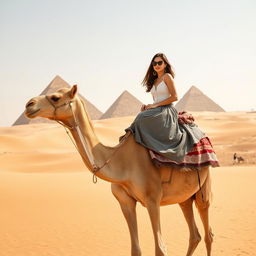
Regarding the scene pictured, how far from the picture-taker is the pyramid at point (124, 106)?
86.7 m

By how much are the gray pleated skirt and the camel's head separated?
69 centimetres

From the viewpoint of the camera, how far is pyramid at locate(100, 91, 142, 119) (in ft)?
284

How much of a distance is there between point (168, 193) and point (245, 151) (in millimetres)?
21572

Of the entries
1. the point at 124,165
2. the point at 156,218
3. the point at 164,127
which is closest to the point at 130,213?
the point at 156,218

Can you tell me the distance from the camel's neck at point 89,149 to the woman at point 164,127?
378mm

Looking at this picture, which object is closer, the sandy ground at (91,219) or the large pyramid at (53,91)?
the sandy ground at (91,219)

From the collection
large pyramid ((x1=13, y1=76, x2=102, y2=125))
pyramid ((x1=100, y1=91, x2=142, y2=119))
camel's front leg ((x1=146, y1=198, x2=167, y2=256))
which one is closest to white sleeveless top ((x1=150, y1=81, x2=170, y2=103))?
camel's front leg ((x1=146, y1=198, x2=167, y2=256))

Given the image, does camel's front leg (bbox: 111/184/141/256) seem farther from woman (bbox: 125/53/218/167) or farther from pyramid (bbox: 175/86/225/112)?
pyramid (bbox: 175/86/225/112)

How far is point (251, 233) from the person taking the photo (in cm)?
784

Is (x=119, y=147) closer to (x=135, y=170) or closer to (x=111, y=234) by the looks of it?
(x=135, y=170)

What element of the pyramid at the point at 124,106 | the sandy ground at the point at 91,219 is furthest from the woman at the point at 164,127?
the pyramid at the point at 124,106

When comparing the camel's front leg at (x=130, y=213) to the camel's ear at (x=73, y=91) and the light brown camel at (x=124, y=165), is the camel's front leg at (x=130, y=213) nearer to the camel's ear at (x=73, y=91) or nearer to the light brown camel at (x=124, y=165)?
the light brown camel at (x=124, y=165)

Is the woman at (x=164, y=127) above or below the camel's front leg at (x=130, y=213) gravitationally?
above

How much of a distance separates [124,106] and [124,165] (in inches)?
3303
